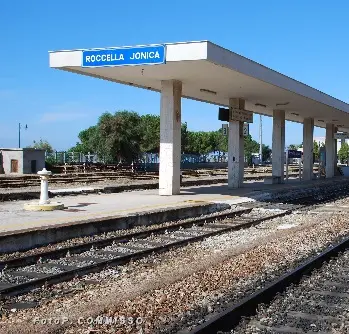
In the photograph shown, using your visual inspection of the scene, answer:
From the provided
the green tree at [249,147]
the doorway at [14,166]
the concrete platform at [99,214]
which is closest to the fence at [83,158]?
the doorway at [14,166]

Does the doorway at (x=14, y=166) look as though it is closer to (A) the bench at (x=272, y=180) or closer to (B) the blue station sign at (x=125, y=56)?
(A) the bench at (x=272, y=180)

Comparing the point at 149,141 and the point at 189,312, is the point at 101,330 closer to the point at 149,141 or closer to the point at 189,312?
the point at 189,312

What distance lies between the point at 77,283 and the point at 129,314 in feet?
6.60

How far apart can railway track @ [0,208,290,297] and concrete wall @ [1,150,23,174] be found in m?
27.9

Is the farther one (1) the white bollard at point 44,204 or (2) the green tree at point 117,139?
(2) the green tree at point 117,139

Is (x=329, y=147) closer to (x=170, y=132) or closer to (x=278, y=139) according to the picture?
(x=278, y=139)

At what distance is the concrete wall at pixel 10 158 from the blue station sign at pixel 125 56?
22.7 meters

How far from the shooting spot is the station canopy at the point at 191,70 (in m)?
18.0

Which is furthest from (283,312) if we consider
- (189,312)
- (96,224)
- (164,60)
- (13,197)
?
(13,197)

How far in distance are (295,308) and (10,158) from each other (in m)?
36.7

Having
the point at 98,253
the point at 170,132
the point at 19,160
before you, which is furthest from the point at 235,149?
the point at 19,160


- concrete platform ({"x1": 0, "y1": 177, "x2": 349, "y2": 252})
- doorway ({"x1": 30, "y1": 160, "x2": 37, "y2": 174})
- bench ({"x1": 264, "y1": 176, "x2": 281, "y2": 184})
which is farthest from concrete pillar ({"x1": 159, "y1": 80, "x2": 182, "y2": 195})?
doorway ({"x1": 30, "y1": 160, "x2": 37, "y2": 174})

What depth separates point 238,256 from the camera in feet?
33.8

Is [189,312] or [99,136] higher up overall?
[99,136]
